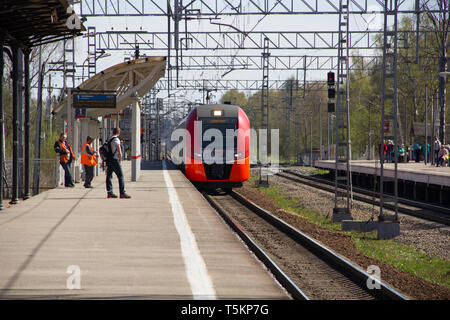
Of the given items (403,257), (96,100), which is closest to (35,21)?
(96,100)

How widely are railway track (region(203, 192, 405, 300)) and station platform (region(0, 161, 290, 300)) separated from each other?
1.60ft

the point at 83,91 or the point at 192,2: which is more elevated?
the point at 192,2

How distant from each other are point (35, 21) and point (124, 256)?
657 cm

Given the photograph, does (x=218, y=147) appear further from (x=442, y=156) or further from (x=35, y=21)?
(x=442, y=156)

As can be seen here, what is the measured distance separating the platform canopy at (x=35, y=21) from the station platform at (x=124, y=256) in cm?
376

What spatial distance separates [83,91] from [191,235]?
10.7 metres

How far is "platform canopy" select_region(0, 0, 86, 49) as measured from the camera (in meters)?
11.5

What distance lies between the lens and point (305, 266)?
10188mm

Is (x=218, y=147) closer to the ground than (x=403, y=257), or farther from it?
farther from it

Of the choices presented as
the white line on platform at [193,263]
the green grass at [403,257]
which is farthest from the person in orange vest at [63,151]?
the green grass at [403,257]
